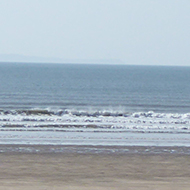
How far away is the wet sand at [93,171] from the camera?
10195 millimetres

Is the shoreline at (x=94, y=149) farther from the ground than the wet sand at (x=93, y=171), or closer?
closer

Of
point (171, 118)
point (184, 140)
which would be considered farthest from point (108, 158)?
point (171, 118)

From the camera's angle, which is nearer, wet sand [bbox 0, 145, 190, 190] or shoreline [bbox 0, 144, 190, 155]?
wet sand [bbox 0, 145, 190, 190]

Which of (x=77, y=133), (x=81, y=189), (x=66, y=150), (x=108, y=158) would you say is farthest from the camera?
(x=77, y=133)

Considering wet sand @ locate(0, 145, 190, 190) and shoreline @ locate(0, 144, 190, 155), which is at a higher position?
wet sand @ locate(0, 145, 190, 190)

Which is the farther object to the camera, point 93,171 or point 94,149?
point 94,149

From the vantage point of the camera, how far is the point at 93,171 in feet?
38.7

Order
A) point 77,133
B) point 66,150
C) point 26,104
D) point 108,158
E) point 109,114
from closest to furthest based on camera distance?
point 108,158 → point 66,150 → point 77,133 → point 109,114 → point 26,104

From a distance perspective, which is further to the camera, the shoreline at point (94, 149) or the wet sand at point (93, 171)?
the shoreline at point (94, 149)

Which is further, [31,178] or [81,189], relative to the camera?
[31,178]

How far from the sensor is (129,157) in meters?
13.9

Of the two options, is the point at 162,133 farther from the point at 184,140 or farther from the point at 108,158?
the point at 108,158

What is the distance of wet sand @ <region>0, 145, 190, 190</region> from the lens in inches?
401

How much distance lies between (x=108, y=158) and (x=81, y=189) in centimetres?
390
